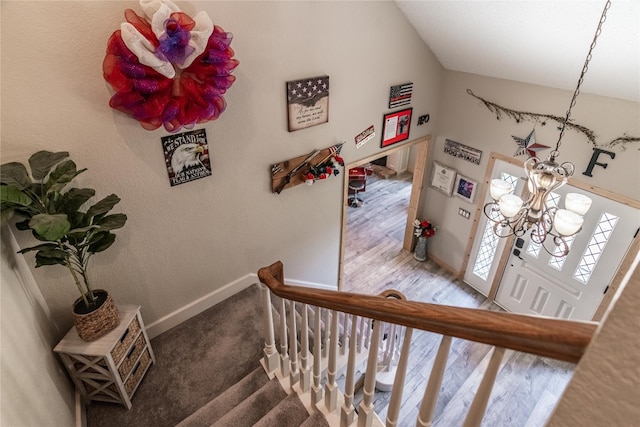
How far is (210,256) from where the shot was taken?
→ 9.67 ft

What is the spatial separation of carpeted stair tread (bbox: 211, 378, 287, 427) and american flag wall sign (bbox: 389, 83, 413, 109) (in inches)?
118

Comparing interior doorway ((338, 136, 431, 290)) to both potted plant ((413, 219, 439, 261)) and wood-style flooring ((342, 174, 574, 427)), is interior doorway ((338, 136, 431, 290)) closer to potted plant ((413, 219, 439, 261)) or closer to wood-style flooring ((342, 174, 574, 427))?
potted plant ((413, 219, 439, 261))

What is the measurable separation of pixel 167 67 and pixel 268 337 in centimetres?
165

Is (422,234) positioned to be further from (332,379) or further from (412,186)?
(332,379)

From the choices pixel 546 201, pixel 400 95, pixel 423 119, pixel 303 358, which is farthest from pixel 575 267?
pixel 303 358

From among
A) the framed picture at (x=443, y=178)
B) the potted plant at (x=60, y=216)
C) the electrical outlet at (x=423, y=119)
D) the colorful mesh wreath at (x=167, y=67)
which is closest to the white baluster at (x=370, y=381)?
the potted plant at (x=60, y=216)

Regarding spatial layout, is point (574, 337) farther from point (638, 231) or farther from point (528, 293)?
point (528, 293)

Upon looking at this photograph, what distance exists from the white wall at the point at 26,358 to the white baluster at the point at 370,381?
4.29ft

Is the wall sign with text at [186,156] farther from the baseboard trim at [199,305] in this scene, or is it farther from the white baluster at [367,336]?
the white baluster at [367,336]

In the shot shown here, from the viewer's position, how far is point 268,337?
2.12 metres

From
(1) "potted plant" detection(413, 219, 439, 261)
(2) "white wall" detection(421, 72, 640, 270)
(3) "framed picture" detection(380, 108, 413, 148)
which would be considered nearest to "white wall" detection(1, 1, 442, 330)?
(3) "framed picture" detection(380, 108, 413, 148)

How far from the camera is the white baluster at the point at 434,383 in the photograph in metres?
0.88

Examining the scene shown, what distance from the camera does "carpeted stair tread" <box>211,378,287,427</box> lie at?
2.04m

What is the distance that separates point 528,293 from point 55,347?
15.5ft
